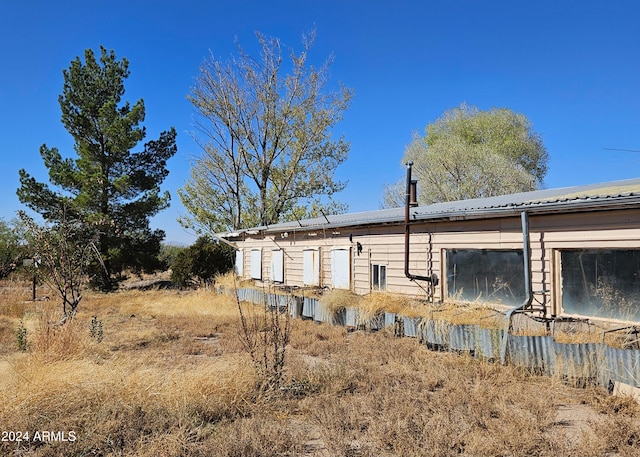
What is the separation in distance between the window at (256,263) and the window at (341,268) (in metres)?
5.20

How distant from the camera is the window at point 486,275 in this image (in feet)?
27.0

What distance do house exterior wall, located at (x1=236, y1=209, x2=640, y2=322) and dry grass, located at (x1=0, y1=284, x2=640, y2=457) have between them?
2.40 meters

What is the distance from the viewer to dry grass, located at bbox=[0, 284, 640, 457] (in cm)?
391

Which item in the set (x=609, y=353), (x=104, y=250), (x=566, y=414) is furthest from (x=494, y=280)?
(x=104, y=250)

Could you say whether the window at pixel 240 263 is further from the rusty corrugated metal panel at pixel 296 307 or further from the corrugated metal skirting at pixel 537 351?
the corrugated metal skirting at pixel 537 351

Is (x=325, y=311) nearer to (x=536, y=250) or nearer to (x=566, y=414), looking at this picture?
(x=536, y=250)

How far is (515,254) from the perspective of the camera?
8258mm

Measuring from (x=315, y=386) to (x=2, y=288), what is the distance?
22849 millimetres

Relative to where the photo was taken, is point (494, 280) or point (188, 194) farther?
point (188, 194)

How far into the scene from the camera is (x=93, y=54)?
72.4 feet

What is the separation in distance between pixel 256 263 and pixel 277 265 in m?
1.75

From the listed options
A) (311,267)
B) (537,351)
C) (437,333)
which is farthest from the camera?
(311,267)

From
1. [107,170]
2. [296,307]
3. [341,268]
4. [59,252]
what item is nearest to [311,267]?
[341,268]

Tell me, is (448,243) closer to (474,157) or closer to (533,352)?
(533,352)
